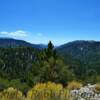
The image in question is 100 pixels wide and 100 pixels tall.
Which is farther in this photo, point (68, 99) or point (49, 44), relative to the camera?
point (49, 44)

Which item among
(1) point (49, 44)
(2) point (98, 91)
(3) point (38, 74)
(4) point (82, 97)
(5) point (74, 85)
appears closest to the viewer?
(4) point (82, 97)

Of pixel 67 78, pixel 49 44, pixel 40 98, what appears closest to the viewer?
pixel 40 98

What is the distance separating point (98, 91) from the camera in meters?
13.1

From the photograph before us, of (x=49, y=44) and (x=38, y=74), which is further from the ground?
(x=49, y=44)

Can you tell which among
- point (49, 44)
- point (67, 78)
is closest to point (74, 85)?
point (67, 78)

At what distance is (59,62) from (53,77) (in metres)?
2.63

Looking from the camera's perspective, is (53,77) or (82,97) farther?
(53,77)

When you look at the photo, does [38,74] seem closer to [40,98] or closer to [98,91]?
[98,91]

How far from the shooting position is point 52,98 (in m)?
6.10

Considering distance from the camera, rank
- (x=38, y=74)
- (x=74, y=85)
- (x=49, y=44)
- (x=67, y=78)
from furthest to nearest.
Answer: (x=49, y=44)
(x=38, y=74)
(x=67, y=78)
(x=74, y=85)

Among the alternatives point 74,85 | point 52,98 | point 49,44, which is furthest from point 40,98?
point 49,44

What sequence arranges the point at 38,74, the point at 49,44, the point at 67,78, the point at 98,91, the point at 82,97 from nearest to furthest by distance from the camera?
the point at 82,97
the point at 98,91
the point at 67,78
the point at 38,74
the point at 49,44

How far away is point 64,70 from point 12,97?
113 ft

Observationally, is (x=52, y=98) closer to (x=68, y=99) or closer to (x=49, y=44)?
(x=68, y=99)
